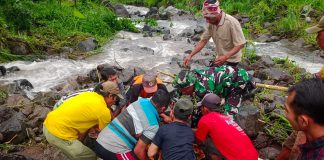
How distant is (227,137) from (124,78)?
3734mm

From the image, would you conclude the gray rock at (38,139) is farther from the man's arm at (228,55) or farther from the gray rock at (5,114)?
the man's arm at (228,55)

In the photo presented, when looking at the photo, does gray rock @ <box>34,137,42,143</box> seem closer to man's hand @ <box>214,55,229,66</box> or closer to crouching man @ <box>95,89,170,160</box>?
crouching man @ <box>95,89,170,160</box>

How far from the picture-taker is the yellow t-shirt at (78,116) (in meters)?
3.93

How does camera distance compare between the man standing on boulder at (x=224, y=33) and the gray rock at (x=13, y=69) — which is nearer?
the man standing on boulder at (x=224, y=33)

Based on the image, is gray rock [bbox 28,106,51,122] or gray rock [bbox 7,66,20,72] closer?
gray rock [bbox 28,106,51,122]

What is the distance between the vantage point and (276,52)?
36.2ft

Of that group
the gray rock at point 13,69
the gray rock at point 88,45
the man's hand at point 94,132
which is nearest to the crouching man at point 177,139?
the man's hand at point 94,132

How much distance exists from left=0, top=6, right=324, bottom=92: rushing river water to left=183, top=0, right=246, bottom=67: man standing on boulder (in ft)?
11.9

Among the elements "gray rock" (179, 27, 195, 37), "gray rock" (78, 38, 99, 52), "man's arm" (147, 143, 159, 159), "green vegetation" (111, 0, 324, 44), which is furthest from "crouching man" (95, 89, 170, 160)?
"gray rock" (179, 27, 195, 37)

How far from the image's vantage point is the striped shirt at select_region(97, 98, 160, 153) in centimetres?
377

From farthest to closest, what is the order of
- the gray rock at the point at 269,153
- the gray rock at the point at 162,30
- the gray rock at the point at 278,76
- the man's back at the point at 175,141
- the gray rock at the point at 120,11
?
1. the gray rock at the point at 120,11
2. the gray rock at the point at 162,30
3. the gray rock at the point at 278,76
4. the gray rock at the point at 269,153
5. the man's back at the point at 175,141

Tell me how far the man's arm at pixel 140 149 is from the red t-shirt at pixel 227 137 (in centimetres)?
61

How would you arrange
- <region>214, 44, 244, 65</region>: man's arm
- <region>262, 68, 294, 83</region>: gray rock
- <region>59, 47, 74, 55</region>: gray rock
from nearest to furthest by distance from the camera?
1. <region>214, 44, 244, 65</region>: man's arm
2. <region>262, 68, 294, 83</region>: gray rock
3. <region>59, 47, 74, 55</region>: gray rock

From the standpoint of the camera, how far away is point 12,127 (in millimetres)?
5141
